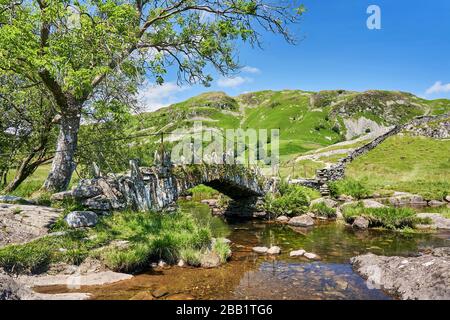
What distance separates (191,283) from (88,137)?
13782 millimetres

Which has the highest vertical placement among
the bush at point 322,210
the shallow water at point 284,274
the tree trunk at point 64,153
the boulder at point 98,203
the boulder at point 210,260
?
the tree trunk at point 64,153

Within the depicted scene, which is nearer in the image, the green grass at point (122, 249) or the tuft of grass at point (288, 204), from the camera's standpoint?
the green grass at point (122, 249)

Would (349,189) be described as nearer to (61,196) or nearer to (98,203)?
(98,203)

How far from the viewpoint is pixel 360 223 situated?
74.3ft

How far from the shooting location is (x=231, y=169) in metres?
24.9

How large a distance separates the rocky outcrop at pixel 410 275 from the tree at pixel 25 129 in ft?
57.1

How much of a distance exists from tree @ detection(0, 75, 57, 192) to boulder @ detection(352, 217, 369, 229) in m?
19.1

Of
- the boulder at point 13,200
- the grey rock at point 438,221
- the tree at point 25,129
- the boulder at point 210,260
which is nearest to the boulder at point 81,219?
the boulder at point 13,200

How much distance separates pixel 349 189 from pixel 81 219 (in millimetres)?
28094

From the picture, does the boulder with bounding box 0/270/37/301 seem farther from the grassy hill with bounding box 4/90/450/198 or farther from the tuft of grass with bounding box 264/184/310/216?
the tuft of grass with bounding box 264/184/310/216

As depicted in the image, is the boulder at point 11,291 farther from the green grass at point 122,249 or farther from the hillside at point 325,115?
the hillside at point 325,115

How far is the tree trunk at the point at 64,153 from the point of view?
16.2m

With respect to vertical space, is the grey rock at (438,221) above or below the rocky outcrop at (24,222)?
below

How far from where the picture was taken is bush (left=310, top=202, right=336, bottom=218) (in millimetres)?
26578
